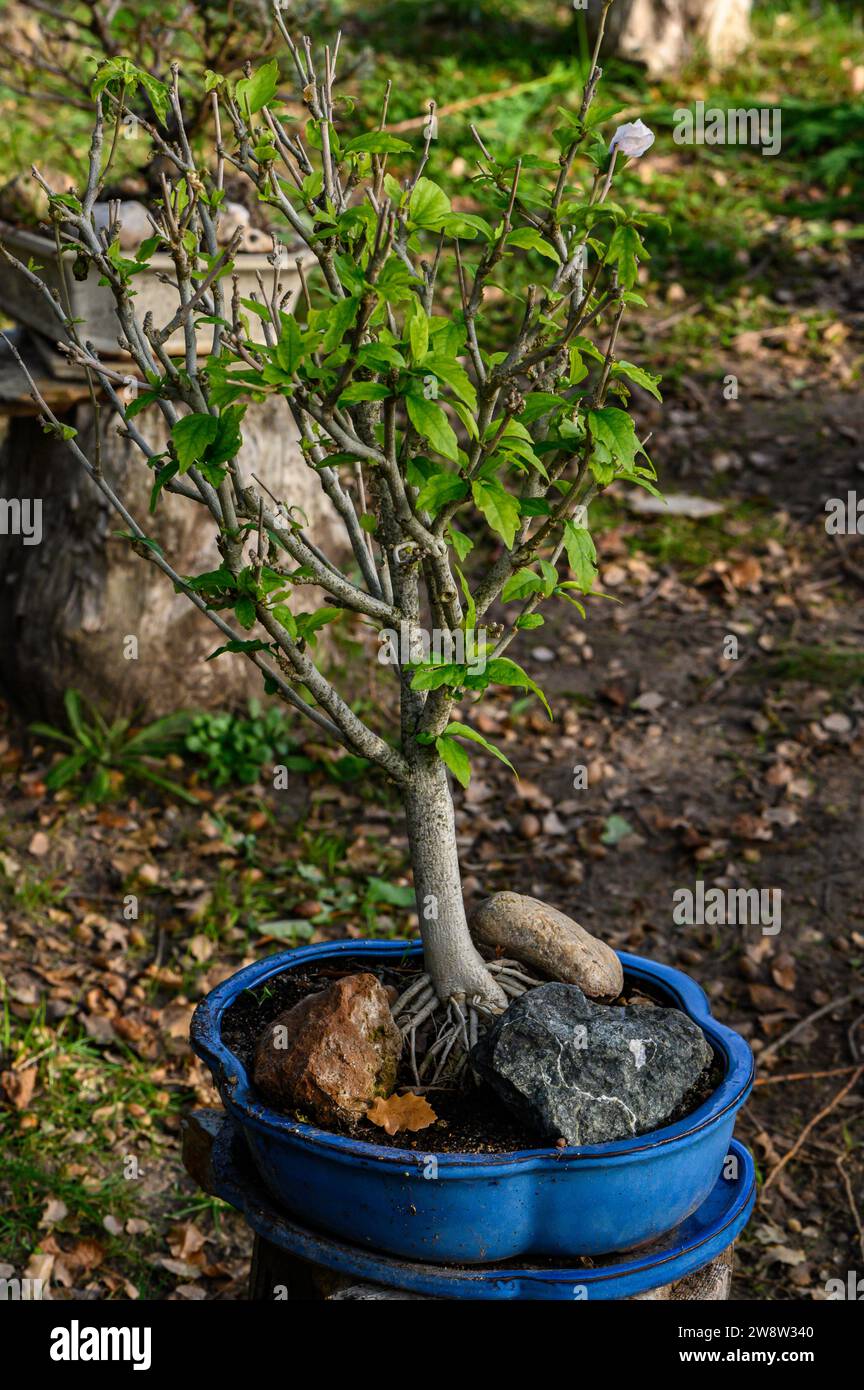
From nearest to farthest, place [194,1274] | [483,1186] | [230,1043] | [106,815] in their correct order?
1. [483,1186]
2. [230,1043]
3. [194,1274]
4. [106,815]

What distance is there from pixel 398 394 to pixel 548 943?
1.15 metres

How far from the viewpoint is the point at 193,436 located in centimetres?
196

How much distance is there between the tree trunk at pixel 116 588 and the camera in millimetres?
4723

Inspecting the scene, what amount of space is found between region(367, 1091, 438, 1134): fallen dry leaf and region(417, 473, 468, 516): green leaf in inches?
38.1

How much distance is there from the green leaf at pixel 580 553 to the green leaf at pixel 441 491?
0.71ft

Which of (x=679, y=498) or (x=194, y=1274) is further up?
(x=679, y=498)

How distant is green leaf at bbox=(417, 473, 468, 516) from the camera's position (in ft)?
6.47

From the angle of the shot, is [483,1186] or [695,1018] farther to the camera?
[695,1018]

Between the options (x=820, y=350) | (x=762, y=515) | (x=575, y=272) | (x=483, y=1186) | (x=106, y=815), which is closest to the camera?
(x=483, y=1186)

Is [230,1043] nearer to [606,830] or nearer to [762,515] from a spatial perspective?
[606,830]

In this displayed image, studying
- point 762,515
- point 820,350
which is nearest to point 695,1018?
point 762,515

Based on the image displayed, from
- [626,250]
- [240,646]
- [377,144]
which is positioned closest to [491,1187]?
[240,646]

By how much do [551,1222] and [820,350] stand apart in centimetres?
583
